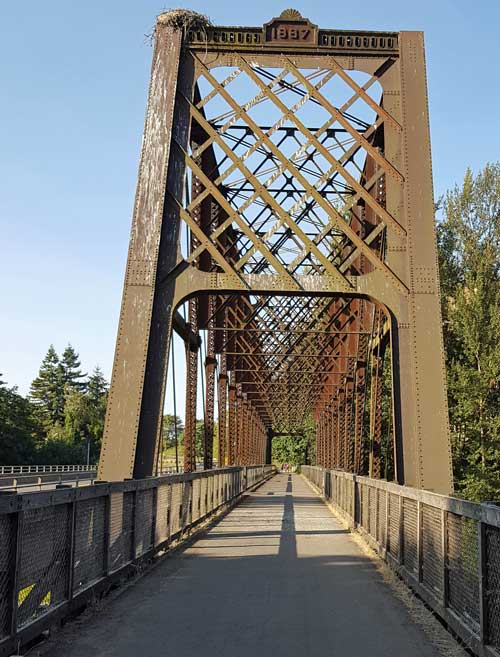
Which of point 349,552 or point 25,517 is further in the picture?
point 349,552

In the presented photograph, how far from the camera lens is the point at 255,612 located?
733 cm

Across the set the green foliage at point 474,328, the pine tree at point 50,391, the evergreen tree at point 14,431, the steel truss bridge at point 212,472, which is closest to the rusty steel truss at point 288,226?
the steel truss bridge at point 212,472

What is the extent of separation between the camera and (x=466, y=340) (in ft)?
122

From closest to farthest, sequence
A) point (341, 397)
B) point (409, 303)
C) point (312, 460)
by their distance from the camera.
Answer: point (409, 303) < point (341, 397) < point (312, 460)

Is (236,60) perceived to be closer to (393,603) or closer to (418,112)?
(418,112)

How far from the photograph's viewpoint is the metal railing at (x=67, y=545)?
5.30 metres

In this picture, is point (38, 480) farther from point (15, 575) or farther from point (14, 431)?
point (15, 575)

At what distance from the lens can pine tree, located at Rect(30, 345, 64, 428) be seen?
430 ft

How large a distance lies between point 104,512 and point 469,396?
29927mm

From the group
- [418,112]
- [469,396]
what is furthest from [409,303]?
[469,396]

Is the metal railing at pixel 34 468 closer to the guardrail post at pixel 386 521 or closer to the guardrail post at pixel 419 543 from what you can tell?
the guardrail post at pixel 386 521

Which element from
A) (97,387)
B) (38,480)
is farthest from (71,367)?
(38,480)

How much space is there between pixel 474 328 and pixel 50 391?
10941 centimetres

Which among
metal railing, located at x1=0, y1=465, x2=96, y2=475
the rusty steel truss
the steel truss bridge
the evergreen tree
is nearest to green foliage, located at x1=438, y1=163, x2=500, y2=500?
the steel truss bridge
